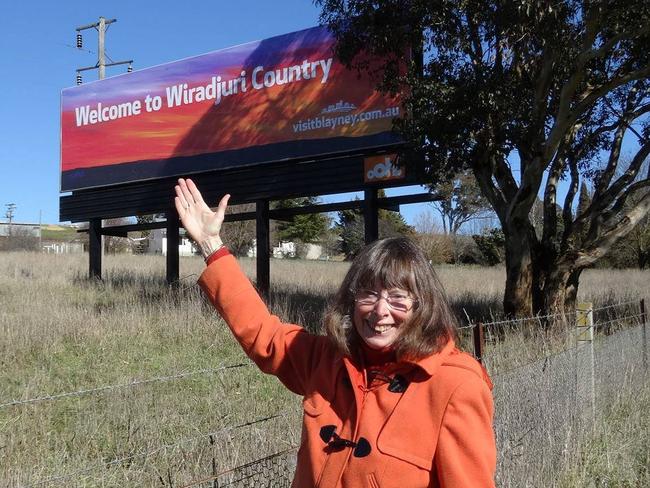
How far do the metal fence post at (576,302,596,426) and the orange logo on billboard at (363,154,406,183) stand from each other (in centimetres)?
731

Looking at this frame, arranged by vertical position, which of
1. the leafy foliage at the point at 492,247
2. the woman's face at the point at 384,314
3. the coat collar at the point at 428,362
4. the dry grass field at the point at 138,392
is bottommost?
the dry grass field at the point at 138,392

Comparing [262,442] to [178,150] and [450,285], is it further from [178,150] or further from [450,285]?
[450,285]

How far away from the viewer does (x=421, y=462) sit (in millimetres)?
1899

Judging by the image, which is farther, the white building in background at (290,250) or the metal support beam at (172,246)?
the white building in background at (290,250)

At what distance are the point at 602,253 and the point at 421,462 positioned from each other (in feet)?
35.4

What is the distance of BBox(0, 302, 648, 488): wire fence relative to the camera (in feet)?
12.1

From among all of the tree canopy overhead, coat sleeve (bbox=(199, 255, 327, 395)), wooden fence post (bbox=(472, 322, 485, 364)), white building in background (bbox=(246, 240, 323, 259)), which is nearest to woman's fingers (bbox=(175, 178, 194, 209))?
coat sleeve (bbox=(199, 255, 327, 395))

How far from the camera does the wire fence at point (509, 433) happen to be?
3686mm

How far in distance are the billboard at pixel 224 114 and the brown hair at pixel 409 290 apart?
10.7 meters

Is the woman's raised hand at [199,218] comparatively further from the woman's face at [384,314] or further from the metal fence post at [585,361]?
the metal fence post at [585,361]

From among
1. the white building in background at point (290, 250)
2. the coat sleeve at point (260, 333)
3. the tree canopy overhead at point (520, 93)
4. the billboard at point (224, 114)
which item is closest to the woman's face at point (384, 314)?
the coat sleeve at point (260, 333)

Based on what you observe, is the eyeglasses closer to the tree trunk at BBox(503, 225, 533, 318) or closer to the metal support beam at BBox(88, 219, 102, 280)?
the tree trunk at BBox(503, 225, 533, 318)

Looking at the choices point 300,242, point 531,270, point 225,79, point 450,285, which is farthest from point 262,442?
point 300,242

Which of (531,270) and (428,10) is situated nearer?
(428,10)
